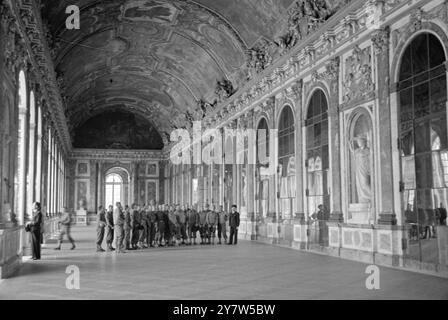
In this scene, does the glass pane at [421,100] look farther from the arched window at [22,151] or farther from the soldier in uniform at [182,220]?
the arched window at [22,151]

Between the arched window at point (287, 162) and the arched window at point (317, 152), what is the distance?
4.50ft

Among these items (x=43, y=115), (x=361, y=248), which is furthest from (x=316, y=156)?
(x=43, y=115)

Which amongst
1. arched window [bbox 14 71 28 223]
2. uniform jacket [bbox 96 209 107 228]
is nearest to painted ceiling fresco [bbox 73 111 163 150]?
uniform jacket [bbox 96 209 107 228]

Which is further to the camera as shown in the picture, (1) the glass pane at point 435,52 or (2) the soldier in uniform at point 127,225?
(2) the soldier in uniform at point 127,225

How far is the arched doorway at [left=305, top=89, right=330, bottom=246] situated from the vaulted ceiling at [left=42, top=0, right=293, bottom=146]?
4.54m

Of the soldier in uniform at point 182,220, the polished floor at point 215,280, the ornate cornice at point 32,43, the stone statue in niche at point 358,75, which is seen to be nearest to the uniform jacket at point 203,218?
the soldier in uniform at point 182,220

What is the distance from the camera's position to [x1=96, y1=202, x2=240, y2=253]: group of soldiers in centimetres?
1786

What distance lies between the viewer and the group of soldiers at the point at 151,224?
17.9m

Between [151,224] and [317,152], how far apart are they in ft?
23.2

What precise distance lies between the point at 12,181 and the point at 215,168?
1930 centimetres

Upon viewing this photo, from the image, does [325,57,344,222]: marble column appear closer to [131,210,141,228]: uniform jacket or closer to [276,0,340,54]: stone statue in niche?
[276,0,340,54]: stone statue in niche

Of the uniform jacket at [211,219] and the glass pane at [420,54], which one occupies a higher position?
the glass pane at [420,54]

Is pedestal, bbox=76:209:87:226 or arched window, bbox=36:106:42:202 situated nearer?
arched window, bbox=36:106:42:202

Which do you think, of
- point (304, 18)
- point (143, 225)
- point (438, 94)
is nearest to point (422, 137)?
point (438, 94)
